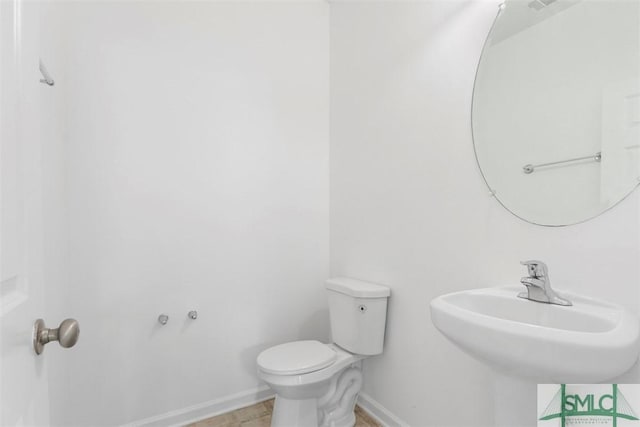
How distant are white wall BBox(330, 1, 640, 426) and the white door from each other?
4.28 feet

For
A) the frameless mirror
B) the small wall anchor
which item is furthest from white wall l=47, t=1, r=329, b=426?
the frameless mirror

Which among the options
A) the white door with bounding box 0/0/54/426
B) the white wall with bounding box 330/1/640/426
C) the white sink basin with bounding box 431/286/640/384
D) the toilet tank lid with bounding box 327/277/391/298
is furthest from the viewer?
the toilet tank lid with bounding box 327/277/391/298

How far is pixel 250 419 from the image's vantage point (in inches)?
69.8

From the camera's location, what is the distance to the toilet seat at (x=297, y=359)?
1.48 meters

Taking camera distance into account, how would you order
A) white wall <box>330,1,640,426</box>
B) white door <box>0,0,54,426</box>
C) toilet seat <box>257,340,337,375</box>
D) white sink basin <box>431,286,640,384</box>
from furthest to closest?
toilet seat <box>257,340,337,375</box>
white wall <box>330,1,640,426</box>
white sink basin <box>431,286,640,384</box>
white door <box>0,0,54,426</box>

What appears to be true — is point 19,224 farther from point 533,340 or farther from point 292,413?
point 292,413

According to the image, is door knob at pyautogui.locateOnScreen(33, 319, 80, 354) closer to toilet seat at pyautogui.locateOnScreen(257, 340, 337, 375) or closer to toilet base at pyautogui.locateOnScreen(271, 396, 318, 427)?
toilet seat at pyautogui.locateOnScreen(257, 340, 337, 375)

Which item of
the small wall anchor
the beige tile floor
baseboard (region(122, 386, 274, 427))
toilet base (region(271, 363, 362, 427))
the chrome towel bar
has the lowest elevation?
the beige tile floor

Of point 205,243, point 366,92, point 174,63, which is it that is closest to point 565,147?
point 366,92

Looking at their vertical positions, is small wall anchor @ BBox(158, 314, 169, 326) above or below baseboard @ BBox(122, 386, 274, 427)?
above

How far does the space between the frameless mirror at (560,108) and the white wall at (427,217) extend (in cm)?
6

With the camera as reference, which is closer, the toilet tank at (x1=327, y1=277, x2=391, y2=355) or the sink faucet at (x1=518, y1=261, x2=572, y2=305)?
the sink faucet at (x1=518, y1=261, x2=572, y2=305)

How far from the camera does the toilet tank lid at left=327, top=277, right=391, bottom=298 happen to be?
1640 millimetres

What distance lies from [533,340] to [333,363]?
1044 mm
